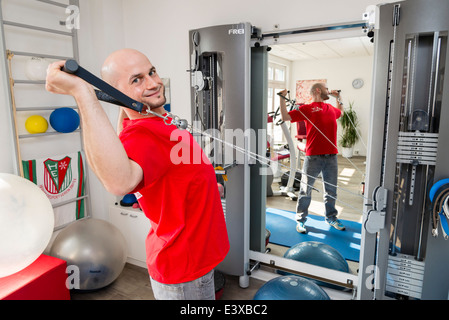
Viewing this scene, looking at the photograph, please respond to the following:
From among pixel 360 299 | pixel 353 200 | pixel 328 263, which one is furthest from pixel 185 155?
pixel 353 200

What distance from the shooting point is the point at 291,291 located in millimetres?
1880

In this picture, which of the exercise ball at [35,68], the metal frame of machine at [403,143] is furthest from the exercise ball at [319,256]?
the exercise ball at [35,68]

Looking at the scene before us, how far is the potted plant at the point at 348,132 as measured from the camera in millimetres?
2730

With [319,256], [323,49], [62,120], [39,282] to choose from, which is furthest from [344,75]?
[39,282]

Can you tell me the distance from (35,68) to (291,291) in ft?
7.82

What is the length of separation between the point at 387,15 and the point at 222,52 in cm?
107

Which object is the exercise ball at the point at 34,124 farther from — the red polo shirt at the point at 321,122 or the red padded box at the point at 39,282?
the red polo shirt at the point at 321,122

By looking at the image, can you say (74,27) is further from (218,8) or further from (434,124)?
(434,124)

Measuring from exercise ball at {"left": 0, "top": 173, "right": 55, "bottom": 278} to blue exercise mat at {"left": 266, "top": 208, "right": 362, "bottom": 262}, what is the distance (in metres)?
2.05

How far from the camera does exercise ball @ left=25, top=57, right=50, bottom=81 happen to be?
7.72ft

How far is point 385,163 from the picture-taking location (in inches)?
70.1

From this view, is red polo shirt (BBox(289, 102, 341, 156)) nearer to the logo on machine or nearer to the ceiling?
the ceiling

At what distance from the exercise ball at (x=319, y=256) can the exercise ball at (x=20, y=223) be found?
181 centimetres

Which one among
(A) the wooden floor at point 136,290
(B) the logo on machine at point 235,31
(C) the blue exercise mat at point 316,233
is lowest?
(A) the wooden floor at point 136,290
